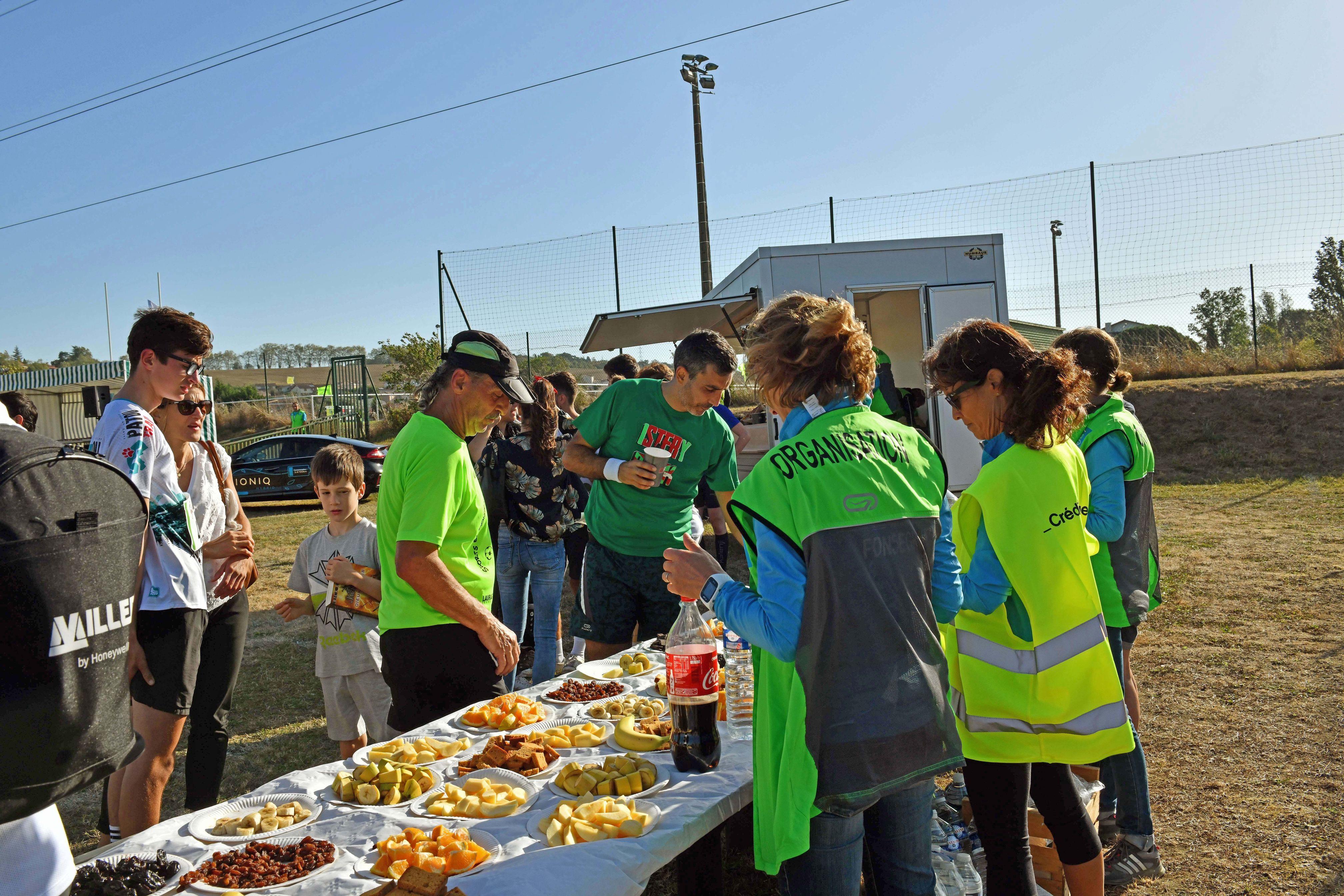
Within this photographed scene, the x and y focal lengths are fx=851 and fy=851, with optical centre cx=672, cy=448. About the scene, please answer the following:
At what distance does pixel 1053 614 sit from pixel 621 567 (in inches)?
82.9

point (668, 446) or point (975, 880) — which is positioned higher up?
point (668, 446)

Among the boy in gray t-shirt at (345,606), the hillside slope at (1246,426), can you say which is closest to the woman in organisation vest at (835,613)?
the boy in gray t-shirt at (345,606)

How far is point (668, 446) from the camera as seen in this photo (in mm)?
3928

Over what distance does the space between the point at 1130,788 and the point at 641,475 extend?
221 cm

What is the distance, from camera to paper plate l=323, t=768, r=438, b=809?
2260mm

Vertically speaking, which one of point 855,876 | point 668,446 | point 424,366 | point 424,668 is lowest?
point 855,876

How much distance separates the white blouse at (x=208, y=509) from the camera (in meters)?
3.30

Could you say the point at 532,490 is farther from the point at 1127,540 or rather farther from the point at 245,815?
the point at 1127,540

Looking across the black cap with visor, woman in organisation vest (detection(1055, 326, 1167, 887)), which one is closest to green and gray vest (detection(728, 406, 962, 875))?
the black cap with visor

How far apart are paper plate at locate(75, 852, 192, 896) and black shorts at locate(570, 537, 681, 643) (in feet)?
7.13

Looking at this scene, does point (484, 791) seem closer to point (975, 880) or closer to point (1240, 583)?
point (975, 880)

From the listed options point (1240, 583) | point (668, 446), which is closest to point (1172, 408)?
point (1240, 583)

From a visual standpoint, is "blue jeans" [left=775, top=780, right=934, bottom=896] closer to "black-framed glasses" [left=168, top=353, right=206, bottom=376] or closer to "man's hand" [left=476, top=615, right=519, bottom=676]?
"man's hand" [left=476, top=615, right=519, bottom=676]

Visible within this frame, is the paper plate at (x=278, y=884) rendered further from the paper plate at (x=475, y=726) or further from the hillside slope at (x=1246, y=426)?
the hillside slope at (x=1246, y=426)
